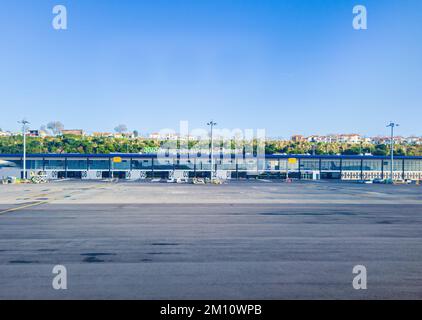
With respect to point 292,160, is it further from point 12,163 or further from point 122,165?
point 12,163

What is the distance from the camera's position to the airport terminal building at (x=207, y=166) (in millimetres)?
89688

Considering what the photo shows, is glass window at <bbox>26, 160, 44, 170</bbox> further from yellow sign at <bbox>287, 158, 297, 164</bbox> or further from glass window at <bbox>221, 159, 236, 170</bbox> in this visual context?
yellow sign at <bbox>287, 158, 297, 164</bbox>

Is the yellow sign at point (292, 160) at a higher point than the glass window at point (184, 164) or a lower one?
higher

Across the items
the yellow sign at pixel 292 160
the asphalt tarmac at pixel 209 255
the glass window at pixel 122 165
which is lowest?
the asphalt tarmac at pixel 209 255

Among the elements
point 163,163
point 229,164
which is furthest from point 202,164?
point 163,163

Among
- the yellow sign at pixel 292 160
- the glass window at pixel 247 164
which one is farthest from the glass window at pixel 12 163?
the yellow sign at pixel 292 160

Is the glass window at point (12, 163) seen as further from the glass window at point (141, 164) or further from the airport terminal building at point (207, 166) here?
the glass window at point (141, 164)

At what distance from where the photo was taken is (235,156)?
9419 cm

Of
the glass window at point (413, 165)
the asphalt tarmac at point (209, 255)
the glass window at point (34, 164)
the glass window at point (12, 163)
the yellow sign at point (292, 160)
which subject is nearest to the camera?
the asphalt tarmac at point (209, 255)

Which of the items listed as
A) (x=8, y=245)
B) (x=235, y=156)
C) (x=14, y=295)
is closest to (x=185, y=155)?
(x=235, y=156)

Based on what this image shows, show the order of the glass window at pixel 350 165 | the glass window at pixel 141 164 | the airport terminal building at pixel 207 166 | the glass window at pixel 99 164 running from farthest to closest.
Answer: the glass window at pixel 350 165 → the glass window at pixel 141 164 → the glass window at pixel 99 164 → the airport terminal building at pixel 207 166

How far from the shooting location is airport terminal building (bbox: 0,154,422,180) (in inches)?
3531

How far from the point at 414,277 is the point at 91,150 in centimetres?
13234
